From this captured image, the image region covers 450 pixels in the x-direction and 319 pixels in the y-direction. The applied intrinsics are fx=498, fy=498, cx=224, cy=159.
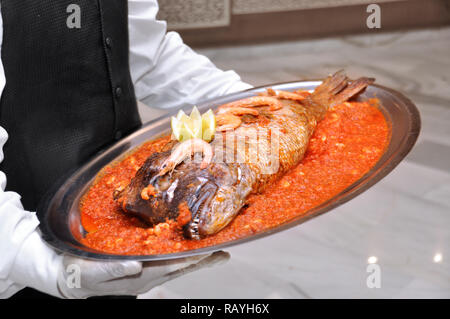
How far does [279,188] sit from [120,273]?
553 millimetres

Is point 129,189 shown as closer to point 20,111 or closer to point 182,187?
point 182,187

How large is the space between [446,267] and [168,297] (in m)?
1.57

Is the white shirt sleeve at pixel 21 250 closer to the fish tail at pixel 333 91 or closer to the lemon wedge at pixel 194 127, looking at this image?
the lemon wedge at pixel 194 127

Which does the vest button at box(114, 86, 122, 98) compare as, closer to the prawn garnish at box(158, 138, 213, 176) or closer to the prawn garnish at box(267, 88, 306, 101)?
the prawn garnish at box(158, 138, 213, 176)

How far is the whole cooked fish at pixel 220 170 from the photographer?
139 centimetres

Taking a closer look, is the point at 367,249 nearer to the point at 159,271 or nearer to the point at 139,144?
the point at 139,144

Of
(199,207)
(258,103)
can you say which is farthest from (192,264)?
(258,103)

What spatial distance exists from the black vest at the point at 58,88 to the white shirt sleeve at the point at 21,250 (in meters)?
0.15

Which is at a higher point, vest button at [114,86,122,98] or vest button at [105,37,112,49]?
vest button at [105,37,112,49]

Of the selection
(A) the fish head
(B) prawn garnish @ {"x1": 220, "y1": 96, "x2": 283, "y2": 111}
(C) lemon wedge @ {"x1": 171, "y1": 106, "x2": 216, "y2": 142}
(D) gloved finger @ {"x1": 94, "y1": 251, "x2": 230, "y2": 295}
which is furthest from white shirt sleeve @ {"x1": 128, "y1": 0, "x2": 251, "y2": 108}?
(D) gloved finger @ {"x1": 94, "y1": 251, "x2": 230, "y2": 295}

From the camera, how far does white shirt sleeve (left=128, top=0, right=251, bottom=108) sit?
2043 millimetres

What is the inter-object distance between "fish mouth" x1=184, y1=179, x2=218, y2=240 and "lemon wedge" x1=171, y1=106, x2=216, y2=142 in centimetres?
18

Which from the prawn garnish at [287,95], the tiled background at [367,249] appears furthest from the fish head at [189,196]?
the tiled background at [367,249]

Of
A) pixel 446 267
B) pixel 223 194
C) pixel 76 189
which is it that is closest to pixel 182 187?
pixel 223 194
